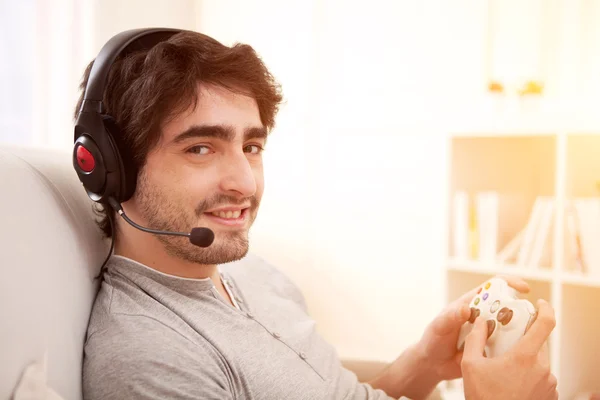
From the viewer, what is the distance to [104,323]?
82 cm

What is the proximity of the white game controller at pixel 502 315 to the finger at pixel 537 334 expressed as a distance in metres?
0.01

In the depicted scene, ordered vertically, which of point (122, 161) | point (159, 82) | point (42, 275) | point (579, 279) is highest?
point (159, 82)

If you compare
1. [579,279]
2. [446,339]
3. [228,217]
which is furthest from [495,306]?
[579,279]

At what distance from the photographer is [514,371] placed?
33.5 inches

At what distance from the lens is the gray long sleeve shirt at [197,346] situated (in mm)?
742

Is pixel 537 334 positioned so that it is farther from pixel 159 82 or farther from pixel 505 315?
pixel 159 82

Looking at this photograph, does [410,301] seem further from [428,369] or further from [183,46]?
[183,46]

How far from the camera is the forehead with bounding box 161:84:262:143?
939 mm

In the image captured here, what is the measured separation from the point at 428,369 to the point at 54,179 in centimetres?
80

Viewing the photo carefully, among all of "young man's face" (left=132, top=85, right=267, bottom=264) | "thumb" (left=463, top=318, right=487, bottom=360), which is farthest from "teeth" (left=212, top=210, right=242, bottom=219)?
"thumb" (left=463, top=318, right=487, bottom=360)

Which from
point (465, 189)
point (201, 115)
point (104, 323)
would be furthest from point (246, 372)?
point (465, 189)

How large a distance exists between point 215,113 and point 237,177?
0.11 meters

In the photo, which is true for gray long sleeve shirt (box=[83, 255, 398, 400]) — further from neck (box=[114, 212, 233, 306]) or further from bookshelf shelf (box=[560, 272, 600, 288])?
bookshelf shelf (box=[560, 272, 600, 288])

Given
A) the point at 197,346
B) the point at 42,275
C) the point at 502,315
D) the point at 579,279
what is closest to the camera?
the point at 42,275
